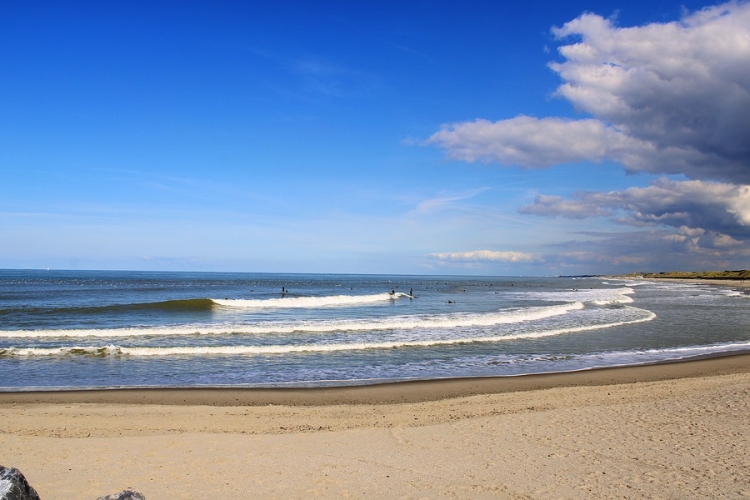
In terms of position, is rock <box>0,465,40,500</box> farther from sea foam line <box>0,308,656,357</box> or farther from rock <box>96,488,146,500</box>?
sea foam line <box>0,308,656,357</box>


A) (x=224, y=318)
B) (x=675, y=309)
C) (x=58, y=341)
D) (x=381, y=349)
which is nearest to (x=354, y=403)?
(x=381, y=349)

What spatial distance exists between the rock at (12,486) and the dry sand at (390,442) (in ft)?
7.08

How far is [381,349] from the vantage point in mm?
20016

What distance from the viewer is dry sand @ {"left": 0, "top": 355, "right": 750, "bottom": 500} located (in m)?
6.75

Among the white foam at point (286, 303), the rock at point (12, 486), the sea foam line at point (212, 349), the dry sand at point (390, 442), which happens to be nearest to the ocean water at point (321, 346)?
the sea foam line at point (212, 349)

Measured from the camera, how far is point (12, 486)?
4.39 m

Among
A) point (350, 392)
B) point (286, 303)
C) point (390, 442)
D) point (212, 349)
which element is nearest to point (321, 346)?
point (212, 349)

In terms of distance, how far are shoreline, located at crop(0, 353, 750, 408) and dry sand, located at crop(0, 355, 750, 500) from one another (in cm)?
8

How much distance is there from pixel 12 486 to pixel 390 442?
5641mm

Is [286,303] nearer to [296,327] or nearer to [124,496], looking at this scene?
[296,327]

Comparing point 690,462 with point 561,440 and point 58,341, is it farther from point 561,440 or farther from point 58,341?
point 58,341

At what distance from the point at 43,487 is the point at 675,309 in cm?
4348

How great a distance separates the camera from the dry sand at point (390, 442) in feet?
22.2

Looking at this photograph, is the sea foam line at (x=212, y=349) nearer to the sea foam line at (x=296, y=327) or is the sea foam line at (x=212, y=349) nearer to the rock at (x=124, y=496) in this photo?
the sea foam line at (x=296, y=327)
